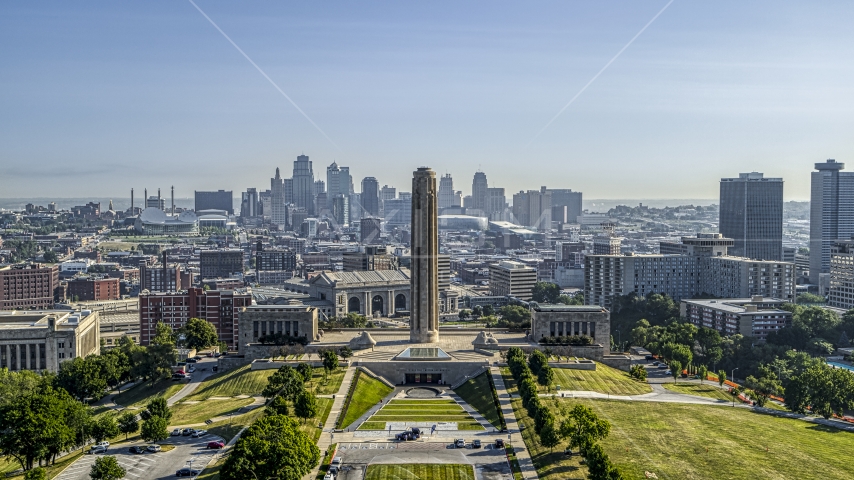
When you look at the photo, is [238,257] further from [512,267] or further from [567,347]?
[567,347]

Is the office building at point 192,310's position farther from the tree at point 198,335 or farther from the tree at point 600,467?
the tree at point 600,467

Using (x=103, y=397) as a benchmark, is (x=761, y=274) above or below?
above

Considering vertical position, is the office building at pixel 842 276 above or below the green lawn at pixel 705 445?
above

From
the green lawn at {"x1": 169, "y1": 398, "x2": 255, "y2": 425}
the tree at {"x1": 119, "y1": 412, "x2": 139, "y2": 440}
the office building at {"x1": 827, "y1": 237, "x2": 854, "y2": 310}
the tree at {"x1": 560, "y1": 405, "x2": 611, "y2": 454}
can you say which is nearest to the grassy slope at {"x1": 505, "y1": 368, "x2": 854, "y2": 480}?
the tree at {"x1": 560, "y1": 405, "x2": 611, "y2": 454}

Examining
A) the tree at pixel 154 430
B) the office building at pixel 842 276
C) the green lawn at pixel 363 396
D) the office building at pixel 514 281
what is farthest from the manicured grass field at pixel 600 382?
the office building at pixel 514 281

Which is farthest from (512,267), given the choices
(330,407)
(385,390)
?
(330,407)

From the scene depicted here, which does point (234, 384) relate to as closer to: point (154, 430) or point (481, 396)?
point (154, 430)
